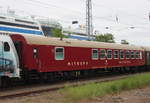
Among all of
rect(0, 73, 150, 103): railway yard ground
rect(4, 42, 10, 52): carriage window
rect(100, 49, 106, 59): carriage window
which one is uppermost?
rect(4, 42, 10, 52): carriage window

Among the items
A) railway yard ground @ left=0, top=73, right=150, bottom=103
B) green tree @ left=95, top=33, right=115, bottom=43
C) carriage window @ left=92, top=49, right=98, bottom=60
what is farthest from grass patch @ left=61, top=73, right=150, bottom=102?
green tree @ left=95, top=33, right=115, bottom=43

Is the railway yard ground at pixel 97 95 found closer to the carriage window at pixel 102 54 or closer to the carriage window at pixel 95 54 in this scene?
the carriage window at pixel 95 54

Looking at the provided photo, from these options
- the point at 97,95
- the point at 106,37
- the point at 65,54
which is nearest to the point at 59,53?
the point at 65,54

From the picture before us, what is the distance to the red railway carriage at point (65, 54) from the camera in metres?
18.2

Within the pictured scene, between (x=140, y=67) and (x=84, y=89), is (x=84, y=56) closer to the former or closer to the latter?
(x=84, y=89)

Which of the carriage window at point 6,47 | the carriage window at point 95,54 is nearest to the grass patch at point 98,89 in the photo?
the carriage window at point 6,47

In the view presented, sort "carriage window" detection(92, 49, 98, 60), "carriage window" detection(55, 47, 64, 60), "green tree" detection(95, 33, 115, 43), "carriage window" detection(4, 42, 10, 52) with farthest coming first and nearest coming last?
"green tree" detection(95, 33, 115, 43), "carriage window" detection(92, 49, 98, 60), "carriage window" detection(55, 47, 64, 60), "carriage window" detection(4, 42, 10, 52)

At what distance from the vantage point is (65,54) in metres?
21.0

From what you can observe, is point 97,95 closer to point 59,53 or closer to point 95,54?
point 59,53

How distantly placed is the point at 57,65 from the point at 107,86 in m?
5.88

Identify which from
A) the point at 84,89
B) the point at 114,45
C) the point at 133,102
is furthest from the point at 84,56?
the point at 133,102

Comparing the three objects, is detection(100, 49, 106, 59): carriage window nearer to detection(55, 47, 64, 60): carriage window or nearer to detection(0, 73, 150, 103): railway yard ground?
detection(55, 47, 64, 60): carriage window

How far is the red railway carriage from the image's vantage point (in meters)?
Answer: 18.2

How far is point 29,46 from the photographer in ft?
59.5
